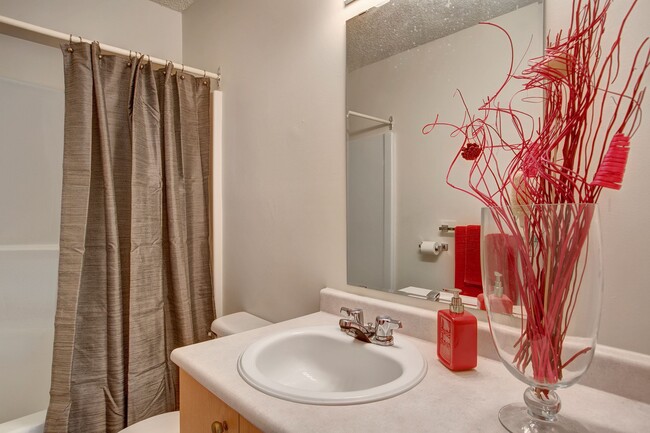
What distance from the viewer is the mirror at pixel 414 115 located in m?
0.87

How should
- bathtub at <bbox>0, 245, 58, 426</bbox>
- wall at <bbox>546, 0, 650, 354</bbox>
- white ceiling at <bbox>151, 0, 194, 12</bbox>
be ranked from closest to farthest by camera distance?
wall at <bbox>546, 0, 650, 354</bbox> < bathtub at <bbox>0, 245, 58, 426</bbox> < white ceiling at <bbox>151, 0, 194, 12</bbox>

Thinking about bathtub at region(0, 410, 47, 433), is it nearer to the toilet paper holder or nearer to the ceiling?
the toilet paper holder

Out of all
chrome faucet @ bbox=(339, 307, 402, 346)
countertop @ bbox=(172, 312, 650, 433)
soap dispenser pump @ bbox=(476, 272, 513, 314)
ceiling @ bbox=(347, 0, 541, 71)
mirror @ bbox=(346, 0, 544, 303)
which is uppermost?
ceiling @ bbox=(347, 0, 541, 71)

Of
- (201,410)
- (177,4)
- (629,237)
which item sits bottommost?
(201,410)

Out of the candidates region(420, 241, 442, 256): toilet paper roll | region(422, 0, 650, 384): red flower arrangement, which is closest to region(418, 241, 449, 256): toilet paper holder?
region(420, 241, 442, 256): toilet paper roll

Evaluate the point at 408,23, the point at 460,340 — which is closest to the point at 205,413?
the point at 460,340

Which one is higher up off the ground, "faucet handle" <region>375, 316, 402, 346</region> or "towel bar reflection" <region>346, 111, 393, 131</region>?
"towel bar reflection" <region>346, 111, 393, 131</region>

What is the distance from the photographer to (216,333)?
1538 mm

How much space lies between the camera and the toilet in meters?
1.25

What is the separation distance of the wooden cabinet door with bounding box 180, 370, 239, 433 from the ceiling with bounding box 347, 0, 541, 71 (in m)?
1.03

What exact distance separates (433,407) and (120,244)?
1358 millimetres

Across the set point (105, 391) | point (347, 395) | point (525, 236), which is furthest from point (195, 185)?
point (525, 236)

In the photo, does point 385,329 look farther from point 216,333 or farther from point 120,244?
point 120,244

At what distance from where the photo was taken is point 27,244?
5.90 ft
